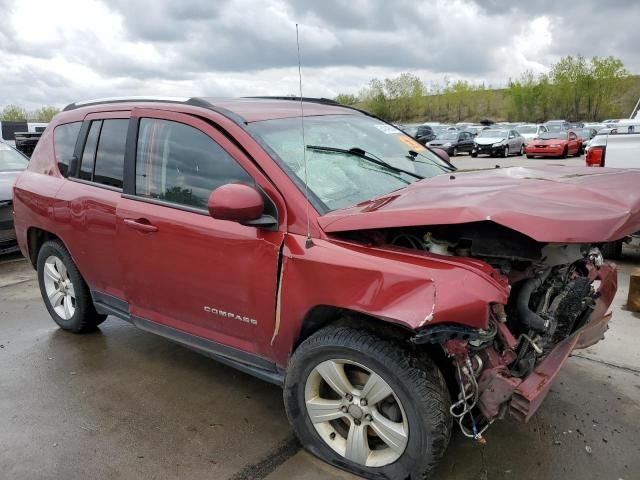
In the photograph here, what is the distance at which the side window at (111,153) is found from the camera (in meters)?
3.55

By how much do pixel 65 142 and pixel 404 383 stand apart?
335 centimetres

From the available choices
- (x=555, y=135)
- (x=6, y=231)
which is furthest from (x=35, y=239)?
(x=555, y=135)

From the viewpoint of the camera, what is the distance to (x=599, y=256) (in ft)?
10.1

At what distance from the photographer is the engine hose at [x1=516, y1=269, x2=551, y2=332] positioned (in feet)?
8.08

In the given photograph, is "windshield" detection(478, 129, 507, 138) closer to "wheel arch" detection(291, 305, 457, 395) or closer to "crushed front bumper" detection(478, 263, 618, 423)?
"crushed front bumper" detection(478, 263, 618, 423)

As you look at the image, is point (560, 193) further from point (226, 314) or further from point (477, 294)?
point (226, 314)

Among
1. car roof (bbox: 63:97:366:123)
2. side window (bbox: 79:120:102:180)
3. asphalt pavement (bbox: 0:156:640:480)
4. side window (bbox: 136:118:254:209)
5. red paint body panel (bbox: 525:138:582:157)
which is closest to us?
asphalt pavement (bbox: 0:156:640:480)

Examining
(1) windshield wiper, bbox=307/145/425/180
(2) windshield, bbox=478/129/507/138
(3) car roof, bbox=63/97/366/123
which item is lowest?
(2) windshield, bbox=478/129/507/138

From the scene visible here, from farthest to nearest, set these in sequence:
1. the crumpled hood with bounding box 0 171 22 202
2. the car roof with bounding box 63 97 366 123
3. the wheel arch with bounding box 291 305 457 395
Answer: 1. the crumpled hood with bounding box 0 171 22 202
2. the car roof with bounding box 63 97 366 123
3. the wheel arch with bounding box 291 305 457 395

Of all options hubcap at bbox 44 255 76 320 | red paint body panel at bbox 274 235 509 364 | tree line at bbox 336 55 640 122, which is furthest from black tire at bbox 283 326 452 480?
tree line at bbox 336 55 640 122

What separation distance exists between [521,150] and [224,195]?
1131 inches

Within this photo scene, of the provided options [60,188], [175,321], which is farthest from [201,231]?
[60,188]

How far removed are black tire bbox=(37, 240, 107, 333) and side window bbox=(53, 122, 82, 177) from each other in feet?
2.09

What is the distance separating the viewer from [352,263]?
93.2 inches
